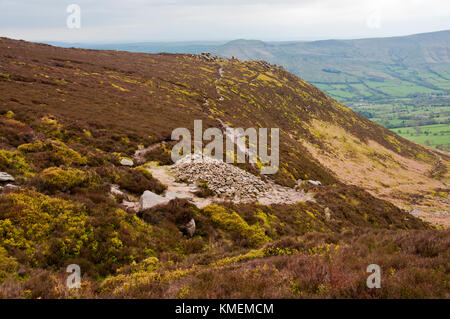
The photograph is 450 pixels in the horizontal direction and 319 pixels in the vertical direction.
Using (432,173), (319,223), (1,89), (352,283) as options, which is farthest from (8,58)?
(432,173)

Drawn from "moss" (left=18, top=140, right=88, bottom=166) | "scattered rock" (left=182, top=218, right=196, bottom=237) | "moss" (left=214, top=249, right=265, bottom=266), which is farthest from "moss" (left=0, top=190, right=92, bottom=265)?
"moss" (left=18, top=140, right=88, bottom=166)

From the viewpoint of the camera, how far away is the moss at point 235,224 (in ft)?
44.0

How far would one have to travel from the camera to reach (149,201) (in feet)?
43.5

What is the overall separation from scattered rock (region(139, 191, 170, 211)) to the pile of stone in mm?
5572

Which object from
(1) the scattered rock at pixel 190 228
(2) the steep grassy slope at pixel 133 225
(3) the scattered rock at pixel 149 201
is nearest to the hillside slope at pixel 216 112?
(2) the steep grassy slope at pixel 133 225

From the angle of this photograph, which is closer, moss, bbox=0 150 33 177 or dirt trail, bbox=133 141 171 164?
moss, bbox=0 150 33 177

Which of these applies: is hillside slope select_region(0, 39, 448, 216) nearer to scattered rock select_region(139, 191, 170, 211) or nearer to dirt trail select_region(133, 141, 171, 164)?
dirt trail select_region(133, 141, 171, 164)

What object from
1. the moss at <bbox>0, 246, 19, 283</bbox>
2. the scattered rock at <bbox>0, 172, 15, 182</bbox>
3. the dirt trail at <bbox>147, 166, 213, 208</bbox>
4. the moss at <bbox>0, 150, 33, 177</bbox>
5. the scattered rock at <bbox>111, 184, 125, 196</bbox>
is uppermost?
the moss at <bbox>0, 150, 33, 177</bbox>

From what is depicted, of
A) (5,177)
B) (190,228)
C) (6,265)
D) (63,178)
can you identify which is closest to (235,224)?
(190,228)

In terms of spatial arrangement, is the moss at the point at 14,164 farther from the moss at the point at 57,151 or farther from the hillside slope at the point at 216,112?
the hillside slope at the point at 216,112

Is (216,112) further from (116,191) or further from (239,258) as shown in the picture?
(239,258)

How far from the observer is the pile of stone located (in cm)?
1950
